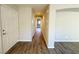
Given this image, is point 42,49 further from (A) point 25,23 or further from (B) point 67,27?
(B) point 67,27

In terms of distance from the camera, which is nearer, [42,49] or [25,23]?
[42,49]

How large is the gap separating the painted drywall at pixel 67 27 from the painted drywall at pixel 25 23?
192 centimetres

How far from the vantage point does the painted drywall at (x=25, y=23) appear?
5.85 meters

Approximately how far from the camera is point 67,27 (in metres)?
6.00

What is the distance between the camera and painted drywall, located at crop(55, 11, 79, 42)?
5887 millimetres

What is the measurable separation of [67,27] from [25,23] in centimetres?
298

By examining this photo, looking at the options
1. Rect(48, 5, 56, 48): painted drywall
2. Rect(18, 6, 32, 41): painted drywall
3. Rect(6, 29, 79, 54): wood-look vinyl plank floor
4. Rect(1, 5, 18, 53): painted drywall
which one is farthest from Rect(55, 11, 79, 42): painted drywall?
Rect(1, 5, 18, 53): painted drywall

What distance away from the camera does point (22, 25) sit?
19.6 ft

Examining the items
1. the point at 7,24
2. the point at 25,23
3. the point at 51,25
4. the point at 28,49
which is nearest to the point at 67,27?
the point at 51,25

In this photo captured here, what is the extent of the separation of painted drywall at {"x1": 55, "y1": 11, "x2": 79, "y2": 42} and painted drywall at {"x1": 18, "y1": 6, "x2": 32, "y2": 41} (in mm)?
1916

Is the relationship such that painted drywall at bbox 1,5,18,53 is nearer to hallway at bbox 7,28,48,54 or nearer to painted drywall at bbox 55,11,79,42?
hallway at bbox 7,28,48,54
